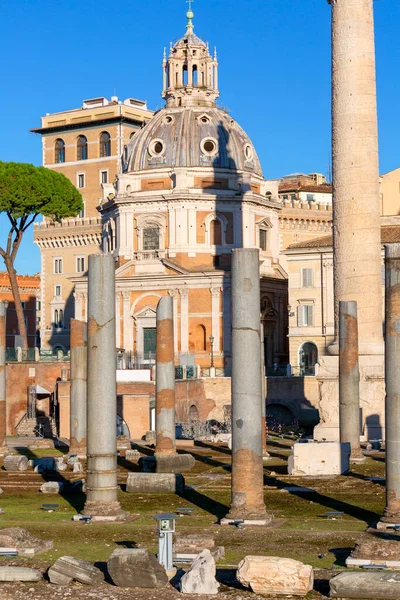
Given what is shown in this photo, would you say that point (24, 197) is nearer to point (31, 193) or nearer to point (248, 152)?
point (31, 193)

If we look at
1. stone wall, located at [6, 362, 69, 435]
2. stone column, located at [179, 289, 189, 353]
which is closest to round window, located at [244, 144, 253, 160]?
stone column, located at [179, 289, 189, 353]

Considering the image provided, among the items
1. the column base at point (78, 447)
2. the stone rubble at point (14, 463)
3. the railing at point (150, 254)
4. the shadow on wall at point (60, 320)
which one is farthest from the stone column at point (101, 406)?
the shadow on wall at point (60, 320)

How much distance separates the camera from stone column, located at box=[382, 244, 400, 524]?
18094 millimetres

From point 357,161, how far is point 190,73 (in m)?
39.9

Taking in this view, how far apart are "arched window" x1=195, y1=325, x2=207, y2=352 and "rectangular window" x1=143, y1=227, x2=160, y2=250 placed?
17.7 ft

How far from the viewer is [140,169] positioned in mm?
65312

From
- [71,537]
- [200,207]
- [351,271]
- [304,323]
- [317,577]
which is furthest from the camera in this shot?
[200,207]

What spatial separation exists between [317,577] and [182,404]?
3711cm

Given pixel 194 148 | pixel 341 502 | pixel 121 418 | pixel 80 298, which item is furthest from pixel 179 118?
pixel 341 502

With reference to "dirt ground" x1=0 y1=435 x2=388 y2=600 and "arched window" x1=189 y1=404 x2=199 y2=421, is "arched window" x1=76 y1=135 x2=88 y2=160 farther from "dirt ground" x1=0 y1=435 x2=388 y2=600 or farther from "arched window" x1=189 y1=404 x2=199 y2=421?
"dirt ground" x1=0 y1=435 x2=388 y2=600

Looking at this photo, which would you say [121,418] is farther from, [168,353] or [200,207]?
[200,207]

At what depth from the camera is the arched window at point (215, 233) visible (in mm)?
63531

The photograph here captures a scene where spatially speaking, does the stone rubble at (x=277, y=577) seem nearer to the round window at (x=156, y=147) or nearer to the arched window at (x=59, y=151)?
the round window at (x=156, y=147)

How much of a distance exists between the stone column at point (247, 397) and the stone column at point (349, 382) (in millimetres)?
8672
